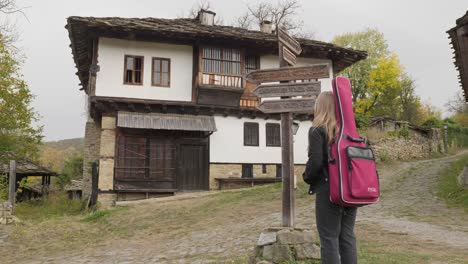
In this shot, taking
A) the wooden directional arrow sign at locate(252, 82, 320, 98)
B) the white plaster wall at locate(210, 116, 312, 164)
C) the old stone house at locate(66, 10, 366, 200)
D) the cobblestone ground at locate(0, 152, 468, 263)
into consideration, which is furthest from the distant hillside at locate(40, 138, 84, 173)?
the wooden directional arrow sign at locate(252, 82, 320, 98)

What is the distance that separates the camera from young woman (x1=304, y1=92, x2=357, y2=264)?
3.49m

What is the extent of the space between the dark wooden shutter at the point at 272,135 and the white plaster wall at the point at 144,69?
13.8 feet

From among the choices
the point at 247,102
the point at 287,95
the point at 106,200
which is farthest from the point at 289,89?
the point at 247,102

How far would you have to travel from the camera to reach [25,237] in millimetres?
11508

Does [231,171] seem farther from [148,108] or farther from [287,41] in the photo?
[287,41]

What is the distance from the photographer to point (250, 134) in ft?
65.9

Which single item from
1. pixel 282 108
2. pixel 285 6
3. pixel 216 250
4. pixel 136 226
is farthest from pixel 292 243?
pixel 285 6

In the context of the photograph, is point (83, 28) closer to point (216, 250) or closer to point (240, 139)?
point (240, 139)

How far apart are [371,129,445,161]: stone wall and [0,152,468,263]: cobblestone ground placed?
838cm

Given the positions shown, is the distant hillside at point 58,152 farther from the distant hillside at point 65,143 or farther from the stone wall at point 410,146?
the stone wall at point 410,146

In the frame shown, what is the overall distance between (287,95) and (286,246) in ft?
7.12

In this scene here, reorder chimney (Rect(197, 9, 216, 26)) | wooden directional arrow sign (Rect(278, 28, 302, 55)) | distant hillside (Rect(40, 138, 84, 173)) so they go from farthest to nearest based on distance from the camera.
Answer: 1. distant hillside (Rect(40, 138, 84, 173))
2. chimney (Rect(197, 9, 216, 26))
3. wooden directional arrow sign (Rect(278, 28, 302, 55))

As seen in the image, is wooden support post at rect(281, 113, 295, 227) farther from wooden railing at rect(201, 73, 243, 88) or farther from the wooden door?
the wooden door

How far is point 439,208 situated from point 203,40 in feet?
38.0
